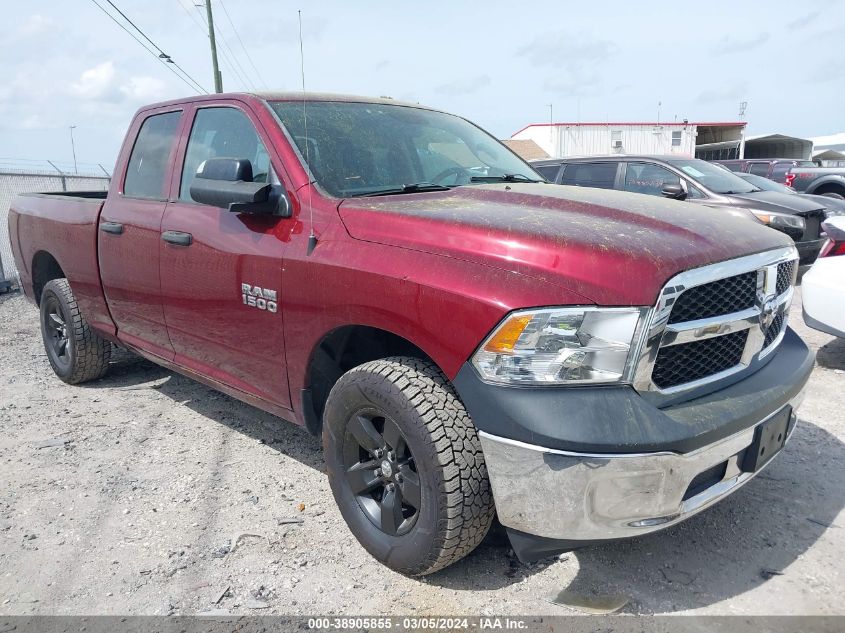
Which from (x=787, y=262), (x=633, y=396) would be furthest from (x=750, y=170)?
(x=633, y=396)

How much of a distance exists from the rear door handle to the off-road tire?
87cm

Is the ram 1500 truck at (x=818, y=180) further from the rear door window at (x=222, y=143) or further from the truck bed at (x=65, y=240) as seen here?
the truck bed at (x=65, y=240)

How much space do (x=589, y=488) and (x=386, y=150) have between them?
197 cm

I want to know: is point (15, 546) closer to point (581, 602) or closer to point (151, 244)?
point (151, 244)

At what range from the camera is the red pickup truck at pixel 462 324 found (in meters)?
2.05

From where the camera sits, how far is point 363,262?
8.17 ft

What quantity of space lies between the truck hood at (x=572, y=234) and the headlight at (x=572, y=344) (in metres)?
0.07

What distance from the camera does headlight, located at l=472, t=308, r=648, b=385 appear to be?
6.67 feet

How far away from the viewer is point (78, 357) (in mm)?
4824

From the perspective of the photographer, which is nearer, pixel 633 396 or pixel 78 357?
pixel 633 396

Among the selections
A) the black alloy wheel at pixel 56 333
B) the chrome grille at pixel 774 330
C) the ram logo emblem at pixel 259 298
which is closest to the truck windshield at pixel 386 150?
the ram logo emblem at pixel 259 298

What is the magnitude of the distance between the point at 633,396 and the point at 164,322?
2704 mm

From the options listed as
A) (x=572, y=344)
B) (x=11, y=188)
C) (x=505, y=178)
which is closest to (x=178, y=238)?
(x=505, y=178)

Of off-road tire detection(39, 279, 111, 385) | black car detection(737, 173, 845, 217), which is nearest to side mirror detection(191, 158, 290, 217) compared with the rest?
off-road tire detection(39, 279, 111, 385)
